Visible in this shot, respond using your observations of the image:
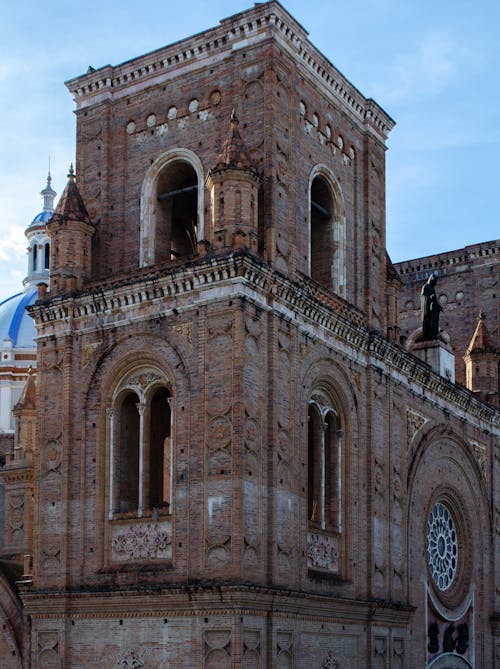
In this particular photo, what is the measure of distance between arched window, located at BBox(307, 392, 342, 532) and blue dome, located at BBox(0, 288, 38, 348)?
22452 millimetres

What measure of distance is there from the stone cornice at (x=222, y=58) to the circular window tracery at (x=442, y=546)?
11.3 m

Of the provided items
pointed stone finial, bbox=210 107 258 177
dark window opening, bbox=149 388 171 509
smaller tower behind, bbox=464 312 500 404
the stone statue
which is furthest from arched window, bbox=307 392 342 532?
smaller tower behind, bbox=464 312 500 404

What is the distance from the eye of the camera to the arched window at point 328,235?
29.3 meters

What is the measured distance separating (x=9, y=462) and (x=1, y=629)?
24.2ft

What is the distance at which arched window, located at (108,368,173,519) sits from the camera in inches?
998

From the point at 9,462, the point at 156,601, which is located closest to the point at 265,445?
the point at 156,601

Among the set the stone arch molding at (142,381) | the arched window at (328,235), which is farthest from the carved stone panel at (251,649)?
the arched window at (328,235)

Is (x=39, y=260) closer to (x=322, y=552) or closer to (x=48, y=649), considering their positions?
(x=48, y=649)

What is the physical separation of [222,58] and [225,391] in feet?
27.6

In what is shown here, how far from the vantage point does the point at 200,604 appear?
23.1m

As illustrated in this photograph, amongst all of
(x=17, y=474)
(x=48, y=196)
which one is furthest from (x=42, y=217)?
(x=17, y=474)

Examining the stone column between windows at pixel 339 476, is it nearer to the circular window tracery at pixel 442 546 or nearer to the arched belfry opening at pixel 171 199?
the arched belfry opening at pixel 171 199

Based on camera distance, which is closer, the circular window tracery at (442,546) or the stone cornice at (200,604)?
the stone cornice at (200,604)

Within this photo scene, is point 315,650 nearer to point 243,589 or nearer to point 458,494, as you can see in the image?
point 243,589
